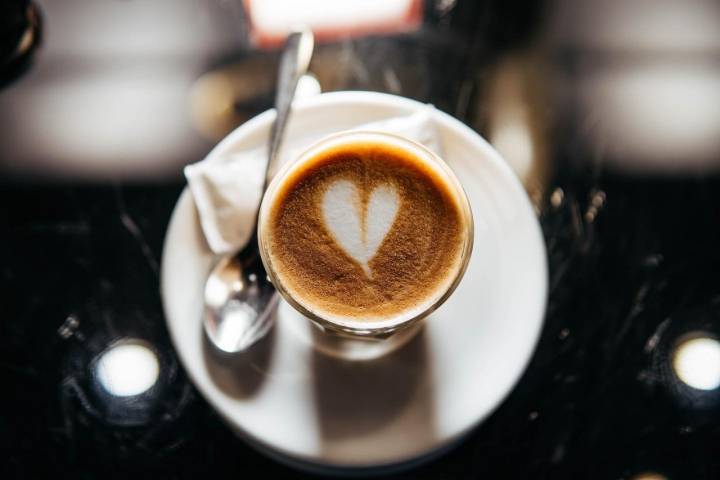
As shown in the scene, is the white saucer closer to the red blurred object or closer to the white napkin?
the white napkin

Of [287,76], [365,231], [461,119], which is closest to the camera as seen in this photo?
[365,231]

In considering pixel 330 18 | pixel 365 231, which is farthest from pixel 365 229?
pixel 330 18

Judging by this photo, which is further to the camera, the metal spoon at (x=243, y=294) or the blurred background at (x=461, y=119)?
the blurred background at (x=461, y=119)

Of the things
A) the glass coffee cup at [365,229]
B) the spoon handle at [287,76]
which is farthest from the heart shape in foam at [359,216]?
the spoon handle at [287,76]

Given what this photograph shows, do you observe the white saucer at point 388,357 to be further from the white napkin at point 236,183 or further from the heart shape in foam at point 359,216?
the heart shape in foam at point 359,216

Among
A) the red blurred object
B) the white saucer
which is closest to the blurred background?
the red blurred object

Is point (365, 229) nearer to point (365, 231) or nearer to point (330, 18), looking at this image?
point (365, 231)

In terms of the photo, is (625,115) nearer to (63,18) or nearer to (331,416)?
(331,416)
